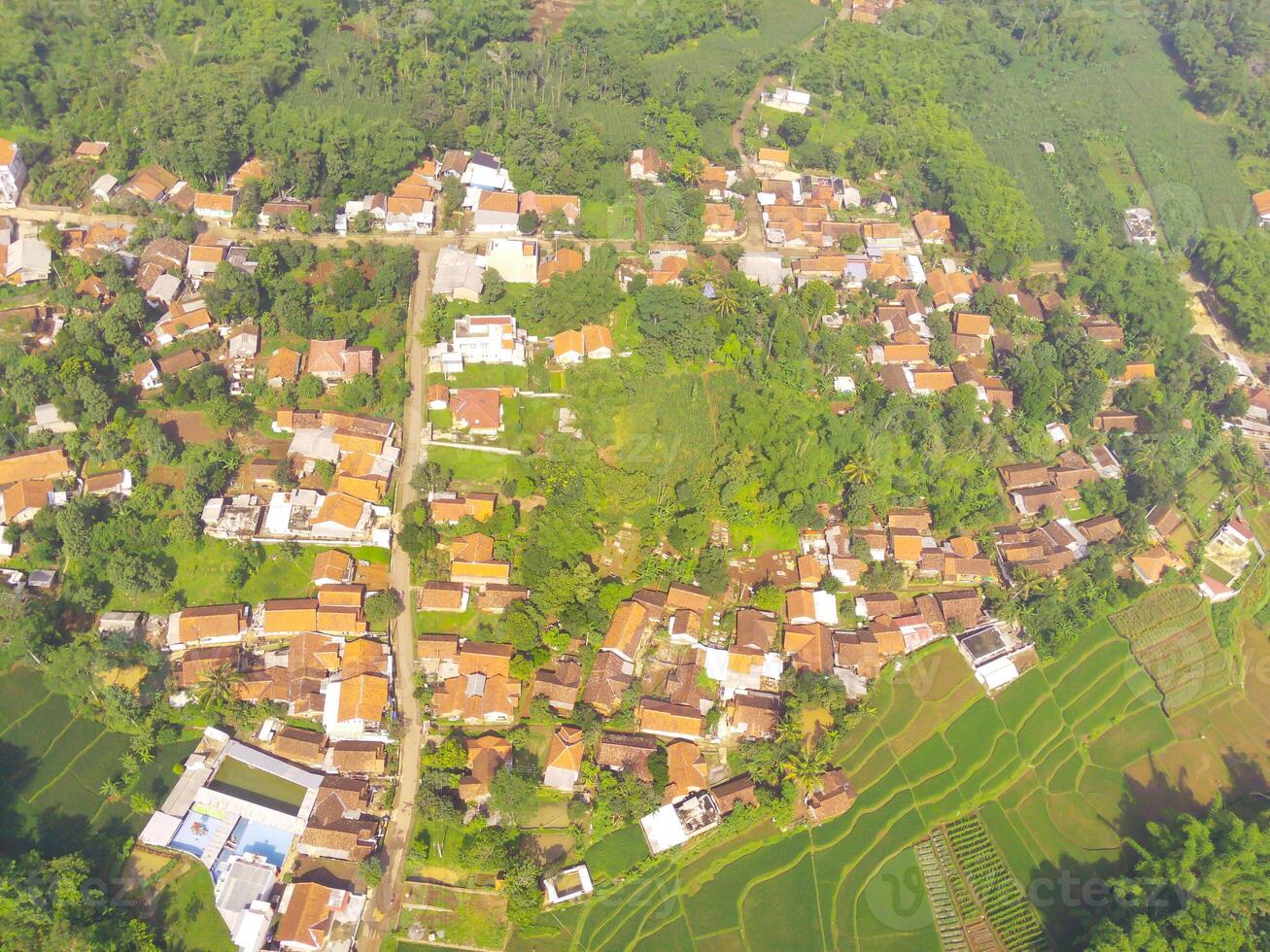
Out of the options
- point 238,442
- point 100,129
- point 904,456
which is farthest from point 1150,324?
point 100,129

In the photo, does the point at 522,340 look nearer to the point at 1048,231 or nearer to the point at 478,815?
the point at 478,815

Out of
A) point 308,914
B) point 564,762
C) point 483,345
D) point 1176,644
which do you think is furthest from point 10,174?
point 1176,644

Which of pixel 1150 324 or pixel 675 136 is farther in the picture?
pixel 675 136

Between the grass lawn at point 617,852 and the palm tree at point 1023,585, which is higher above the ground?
the palm tree at point 1023,585

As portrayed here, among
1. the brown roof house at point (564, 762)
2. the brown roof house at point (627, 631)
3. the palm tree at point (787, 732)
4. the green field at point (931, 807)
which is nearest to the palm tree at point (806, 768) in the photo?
the palm tree at point (787, 732)

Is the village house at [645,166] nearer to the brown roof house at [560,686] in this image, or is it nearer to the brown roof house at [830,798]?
the brown roof house at [560,686]

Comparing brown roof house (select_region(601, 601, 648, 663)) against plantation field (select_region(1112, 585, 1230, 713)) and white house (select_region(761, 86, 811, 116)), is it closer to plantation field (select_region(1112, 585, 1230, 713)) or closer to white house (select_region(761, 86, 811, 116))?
plantation field (select_region(1112, 585, 1230, 713))

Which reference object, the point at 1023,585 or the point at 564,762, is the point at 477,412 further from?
the point at 1023,585
